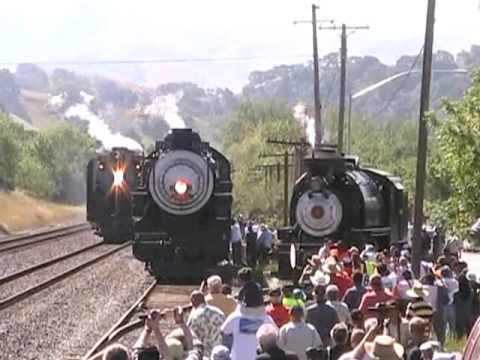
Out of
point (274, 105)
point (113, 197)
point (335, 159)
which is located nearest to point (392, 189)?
point (335, 159)

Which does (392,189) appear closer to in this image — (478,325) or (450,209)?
(450,209)

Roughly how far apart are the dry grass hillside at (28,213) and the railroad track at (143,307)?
40.2m

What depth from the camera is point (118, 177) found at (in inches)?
1587

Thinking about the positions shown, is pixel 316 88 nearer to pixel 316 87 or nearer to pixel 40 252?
pixel 316 87

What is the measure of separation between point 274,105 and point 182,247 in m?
70.5

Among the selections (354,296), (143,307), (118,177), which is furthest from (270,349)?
(118,177)

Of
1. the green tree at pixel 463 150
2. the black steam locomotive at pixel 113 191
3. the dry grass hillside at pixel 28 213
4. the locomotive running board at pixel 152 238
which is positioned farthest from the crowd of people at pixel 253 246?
the dry grass hillside at pixel 28 213

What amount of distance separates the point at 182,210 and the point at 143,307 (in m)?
5.22

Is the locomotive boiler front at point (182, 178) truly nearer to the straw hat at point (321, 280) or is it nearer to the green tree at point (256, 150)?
the straw hat at point (321, 280)

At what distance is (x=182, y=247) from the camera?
27.8 meters

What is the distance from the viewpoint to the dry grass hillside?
244ft

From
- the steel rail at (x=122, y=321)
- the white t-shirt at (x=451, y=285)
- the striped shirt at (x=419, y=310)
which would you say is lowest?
the steel rail at (x=122, y=321)

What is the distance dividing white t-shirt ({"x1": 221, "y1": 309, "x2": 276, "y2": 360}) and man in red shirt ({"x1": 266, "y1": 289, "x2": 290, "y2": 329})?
114 centimetres

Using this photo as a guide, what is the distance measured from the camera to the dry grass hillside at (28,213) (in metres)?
74.5
